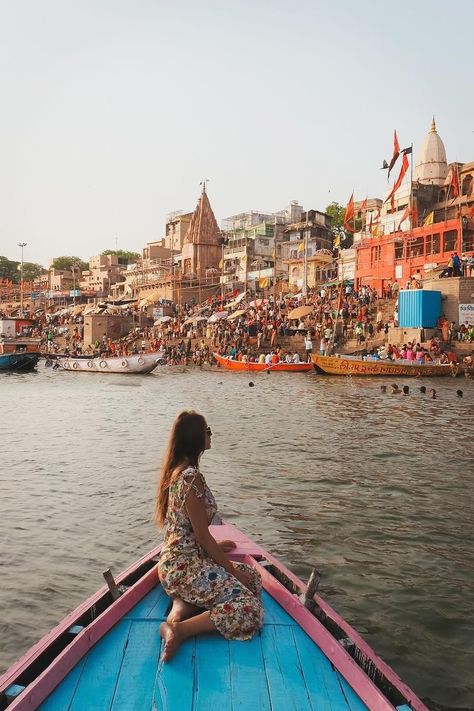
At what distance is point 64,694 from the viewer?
287cm

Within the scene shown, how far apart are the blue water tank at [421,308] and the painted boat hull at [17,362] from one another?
2405 cm

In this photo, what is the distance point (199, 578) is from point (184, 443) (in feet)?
2.67

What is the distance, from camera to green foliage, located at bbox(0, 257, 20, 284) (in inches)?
4291

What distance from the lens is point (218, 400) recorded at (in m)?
21.4

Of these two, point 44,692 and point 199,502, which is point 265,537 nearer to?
point 199,502

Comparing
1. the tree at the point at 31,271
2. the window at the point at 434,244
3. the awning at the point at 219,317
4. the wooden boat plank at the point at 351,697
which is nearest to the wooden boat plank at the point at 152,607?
the wooden boat plank at the point at 351,697

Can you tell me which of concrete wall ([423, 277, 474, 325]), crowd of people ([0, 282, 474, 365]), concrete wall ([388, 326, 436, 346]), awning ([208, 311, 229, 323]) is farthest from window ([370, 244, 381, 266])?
concrete wall ([388, 326, 436, 346])

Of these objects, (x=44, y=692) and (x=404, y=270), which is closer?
(x=44, y=692)

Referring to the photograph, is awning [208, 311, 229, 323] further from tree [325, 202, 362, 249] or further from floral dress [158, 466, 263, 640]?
floral dress [158, 466, 263, 640]

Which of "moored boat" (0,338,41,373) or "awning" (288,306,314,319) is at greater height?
"awning" (288,306,314,319)

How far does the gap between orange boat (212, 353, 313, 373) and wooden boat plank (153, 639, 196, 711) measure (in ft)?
91.4

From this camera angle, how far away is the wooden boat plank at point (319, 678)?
110 inches

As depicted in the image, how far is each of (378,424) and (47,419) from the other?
9.63m

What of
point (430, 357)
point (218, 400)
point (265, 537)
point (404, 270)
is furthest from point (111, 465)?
point (404, 270)
